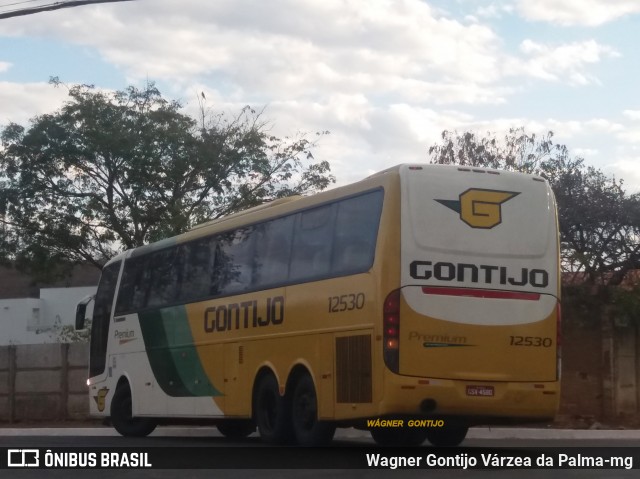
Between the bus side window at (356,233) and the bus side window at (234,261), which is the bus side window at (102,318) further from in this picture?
the bus side window at (356,233)

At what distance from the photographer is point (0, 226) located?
31672 millimetres

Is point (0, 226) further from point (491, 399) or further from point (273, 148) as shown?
point (491, 399)

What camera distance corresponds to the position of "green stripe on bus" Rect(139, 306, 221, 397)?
712 inches

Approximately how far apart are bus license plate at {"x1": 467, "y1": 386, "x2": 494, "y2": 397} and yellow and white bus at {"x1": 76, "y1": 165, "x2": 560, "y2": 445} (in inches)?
0.5

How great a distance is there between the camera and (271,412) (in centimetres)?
1587

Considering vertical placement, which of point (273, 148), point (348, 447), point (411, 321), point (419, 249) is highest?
Result: point (273, 148)

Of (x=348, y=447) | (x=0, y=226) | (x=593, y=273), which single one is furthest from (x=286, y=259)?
(x=0, y=226)

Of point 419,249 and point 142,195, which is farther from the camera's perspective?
point 142,195

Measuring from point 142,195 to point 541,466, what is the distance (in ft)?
68.3

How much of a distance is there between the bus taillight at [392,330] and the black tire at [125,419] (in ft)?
30.2

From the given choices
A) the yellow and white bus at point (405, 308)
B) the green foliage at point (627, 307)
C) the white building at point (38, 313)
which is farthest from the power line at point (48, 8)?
the white building at point (38, 313)

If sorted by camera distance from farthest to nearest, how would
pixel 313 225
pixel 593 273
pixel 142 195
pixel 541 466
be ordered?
pixel 142 195 < pixel 593 273 < pixel 313 225 < pixel 541 466

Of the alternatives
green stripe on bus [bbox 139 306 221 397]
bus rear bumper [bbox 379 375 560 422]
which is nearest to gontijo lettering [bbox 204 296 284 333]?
green stripe on bus [bbox 139 306 221 397]

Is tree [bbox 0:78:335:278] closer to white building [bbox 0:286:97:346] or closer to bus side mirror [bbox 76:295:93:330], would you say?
bus side mirror [bbox 76:295:93:330]
